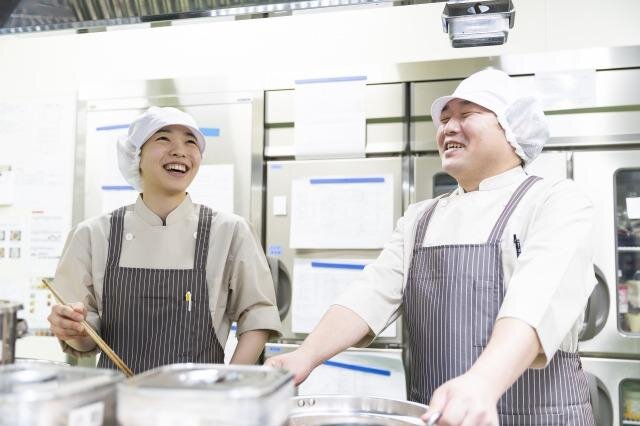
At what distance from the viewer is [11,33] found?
146 cm

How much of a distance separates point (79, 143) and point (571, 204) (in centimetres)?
252

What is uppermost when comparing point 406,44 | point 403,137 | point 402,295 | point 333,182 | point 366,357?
point 406,44

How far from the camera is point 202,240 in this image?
5.83 feet

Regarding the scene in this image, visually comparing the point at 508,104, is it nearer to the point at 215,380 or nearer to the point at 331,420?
the point at 331,420

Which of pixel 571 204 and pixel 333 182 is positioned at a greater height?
pixel 333 182

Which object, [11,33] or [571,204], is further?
[11,33]

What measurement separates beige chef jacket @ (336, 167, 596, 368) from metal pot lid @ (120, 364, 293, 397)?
529 mm

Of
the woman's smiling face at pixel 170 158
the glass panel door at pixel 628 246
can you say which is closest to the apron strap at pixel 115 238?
the woman's smiling face at pixel 170 158

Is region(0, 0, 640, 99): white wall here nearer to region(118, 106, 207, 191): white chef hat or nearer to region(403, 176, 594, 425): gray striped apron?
region(118, 106, 207, 191): white chef hat

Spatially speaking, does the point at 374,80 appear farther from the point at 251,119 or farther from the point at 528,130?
the point at 528,130

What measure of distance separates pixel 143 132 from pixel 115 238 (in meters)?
0.34

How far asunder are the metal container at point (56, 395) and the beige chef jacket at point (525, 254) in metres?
0.68

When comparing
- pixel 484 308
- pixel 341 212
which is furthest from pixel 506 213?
pixel 341 212

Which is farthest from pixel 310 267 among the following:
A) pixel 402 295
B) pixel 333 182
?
pixel 402 295
